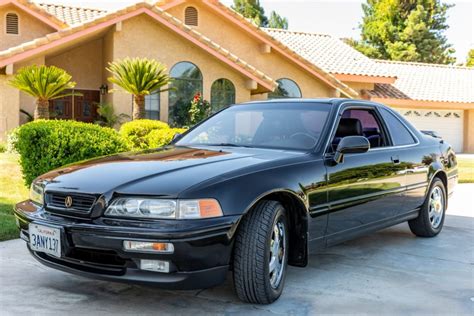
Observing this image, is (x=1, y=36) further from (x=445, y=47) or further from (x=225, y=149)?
(x=445, y=47)

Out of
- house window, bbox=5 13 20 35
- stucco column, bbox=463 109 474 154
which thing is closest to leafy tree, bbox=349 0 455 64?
stucco column, bbox=463 109 474 154

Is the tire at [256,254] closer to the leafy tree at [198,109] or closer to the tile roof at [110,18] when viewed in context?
the tile roof at [110,18]

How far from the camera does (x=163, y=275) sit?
345 centimetres

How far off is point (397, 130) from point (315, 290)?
2.33 m

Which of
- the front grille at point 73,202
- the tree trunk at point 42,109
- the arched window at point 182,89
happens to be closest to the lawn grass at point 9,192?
the tree trunk at point 42,109

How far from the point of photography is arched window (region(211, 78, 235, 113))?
18.6 meters

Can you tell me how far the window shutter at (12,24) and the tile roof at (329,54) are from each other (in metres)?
9.58

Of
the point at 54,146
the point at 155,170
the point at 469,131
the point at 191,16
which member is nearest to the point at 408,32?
the point at 469,131

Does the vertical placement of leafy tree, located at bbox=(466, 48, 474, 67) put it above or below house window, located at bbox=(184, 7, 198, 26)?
above

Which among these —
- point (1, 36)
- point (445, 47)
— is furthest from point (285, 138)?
point (445, 47)

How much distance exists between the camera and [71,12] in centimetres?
2144

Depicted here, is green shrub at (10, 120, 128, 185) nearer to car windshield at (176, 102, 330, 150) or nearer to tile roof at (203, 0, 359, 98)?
car windshield at (176, 102, 330, 150)

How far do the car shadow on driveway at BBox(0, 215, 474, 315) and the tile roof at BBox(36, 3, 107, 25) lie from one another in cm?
1659

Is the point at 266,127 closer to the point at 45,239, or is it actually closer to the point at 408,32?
the point at 45,239
